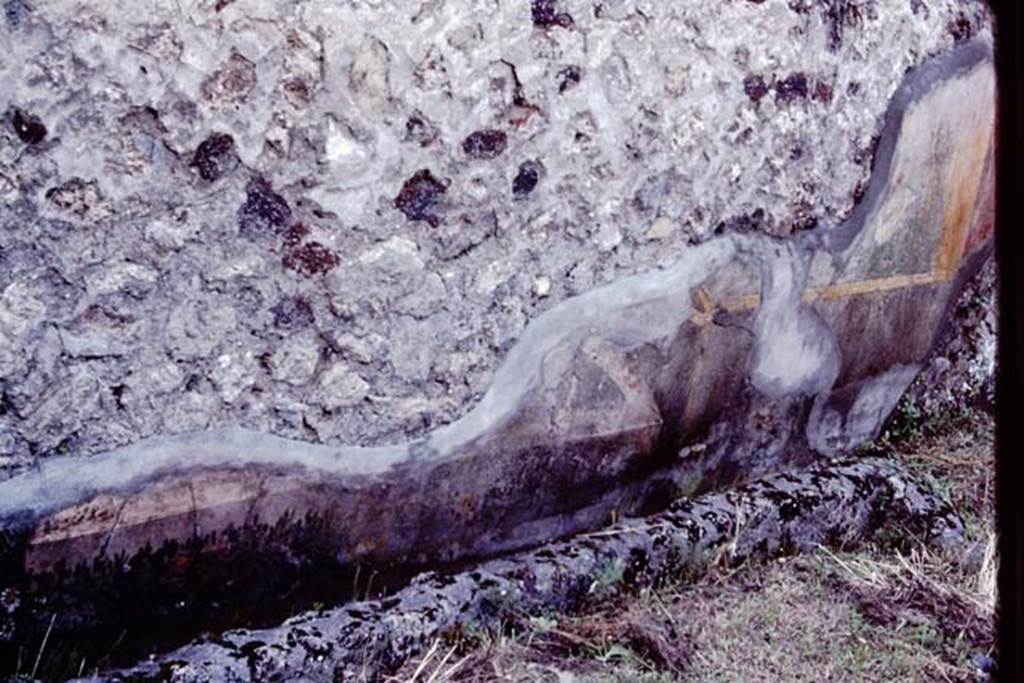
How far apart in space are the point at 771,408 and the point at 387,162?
126 cm

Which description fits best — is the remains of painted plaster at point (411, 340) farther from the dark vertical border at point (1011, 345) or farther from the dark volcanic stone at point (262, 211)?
the dark vertical border at point (1011, 345)

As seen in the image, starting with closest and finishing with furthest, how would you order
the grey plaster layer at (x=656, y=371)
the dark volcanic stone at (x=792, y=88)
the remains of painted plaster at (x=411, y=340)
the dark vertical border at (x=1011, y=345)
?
1. the dark vertical border at (x=1011, y=345)
2. the remains of painted plaster at (x=411, y=340)
3. the grey plaster layer at (x=656, y=371)
4. the dark volcanic stone at (x=792, y=88)

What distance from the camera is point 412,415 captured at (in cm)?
219

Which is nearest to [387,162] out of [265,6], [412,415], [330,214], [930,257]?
[330,214]

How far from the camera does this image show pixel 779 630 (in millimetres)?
2434

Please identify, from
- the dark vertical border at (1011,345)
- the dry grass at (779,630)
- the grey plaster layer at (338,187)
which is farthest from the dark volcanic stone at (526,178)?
the dark vertical border at (1011,345)

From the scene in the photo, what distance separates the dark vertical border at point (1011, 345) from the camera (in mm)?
574

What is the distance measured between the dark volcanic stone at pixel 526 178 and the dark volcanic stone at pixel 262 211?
45 centimetres

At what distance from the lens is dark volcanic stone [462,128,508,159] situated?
211 cm

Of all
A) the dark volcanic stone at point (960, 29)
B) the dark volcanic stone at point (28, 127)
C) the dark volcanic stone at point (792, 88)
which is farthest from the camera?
the dark volcanic stone at point (960, 29)

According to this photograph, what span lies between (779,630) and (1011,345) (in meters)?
1.93

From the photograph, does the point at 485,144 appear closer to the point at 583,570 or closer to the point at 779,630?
the point at 583,570

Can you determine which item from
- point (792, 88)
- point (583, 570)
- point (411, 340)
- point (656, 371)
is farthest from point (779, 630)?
point (792, 88)

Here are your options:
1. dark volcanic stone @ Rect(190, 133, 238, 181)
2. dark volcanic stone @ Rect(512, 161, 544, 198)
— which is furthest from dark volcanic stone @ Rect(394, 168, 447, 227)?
dark volcanic stone @ Rect(190, 133, 238, 181)
